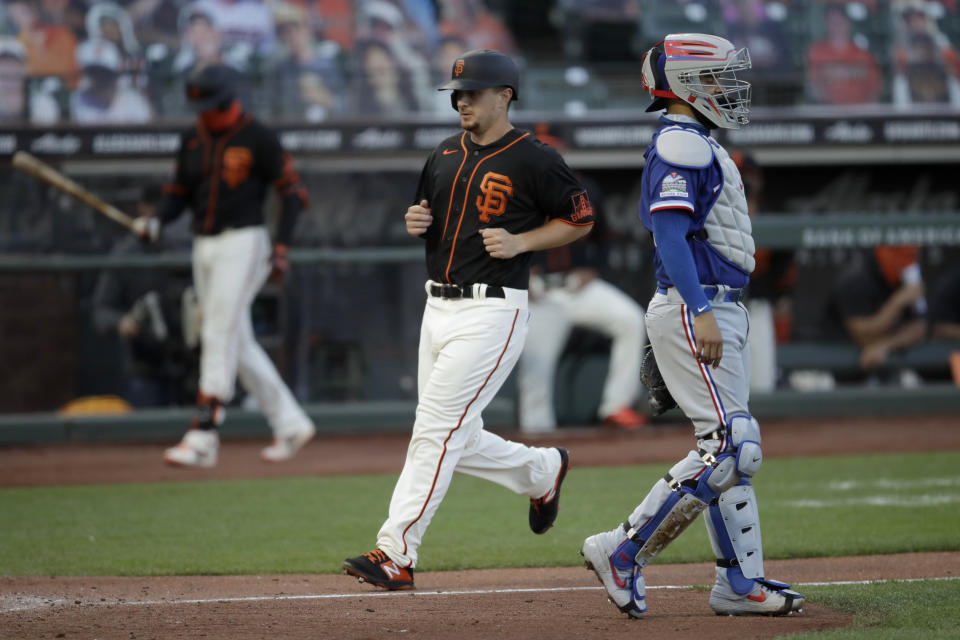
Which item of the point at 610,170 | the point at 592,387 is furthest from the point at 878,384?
the point at 610,170

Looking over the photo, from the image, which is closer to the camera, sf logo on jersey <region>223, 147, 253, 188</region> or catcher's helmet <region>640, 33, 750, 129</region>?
catcher's helmet <region>640, 33, 750, 129</region>

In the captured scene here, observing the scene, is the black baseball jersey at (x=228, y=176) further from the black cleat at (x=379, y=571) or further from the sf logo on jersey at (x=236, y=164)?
the black cleat at (x=379, y=571)

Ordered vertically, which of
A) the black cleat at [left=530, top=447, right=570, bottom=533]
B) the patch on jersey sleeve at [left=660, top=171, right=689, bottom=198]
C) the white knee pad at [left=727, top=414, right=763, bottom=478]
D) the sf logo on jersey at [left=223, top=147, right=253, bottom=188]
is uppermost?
the sf logo on jersey at [left=223, top=147, right=253, bottom=188]

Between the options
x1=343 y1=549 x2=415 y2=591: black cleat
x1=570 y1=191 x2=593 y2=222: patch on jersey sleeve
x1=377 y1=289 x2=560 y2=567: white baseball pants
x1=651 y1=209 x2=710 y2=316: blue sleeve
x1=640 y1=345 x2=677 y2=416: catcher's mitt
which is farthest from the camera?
x1=570 y1=191 x2=593 y2=222: patch on jersey sleeve

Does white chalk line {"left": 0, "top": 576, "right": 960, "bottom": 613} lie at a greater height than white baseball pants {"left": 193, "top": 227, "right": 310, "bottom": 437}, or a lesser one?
lesser

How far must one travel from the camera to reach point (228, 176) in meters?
7.73

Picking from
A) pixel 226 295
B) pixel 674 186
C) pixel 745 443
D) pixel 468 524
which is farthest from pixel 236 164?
pixel 745 443

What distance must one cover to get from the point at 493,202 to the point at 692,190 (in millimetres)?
1006

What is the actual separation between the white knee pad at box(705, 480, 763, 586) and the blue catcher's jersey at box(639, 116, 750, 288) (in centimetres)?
65

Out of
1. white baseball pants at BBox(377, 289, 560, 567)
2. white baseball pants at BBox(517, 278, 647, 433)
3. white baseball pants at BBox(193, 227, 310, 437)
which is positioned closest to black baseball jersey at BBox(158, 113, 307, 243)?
white baseball pants at BBox(193, 227, 310, 437)

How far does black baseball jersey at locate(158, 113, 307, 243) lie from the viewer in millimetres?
7742

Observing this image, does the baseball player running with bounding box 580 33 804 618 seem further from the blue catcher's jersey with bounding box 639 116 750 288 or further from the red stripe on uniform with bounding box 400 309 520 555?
the red stripe on uniform with bounding box 400 309 520 555


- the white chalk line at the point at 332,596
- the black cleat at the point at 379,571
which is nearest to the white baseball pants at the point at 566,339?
the white chalk line at the point at 332,596

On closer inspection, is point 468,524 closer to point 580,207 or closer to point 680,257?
point 580,207
